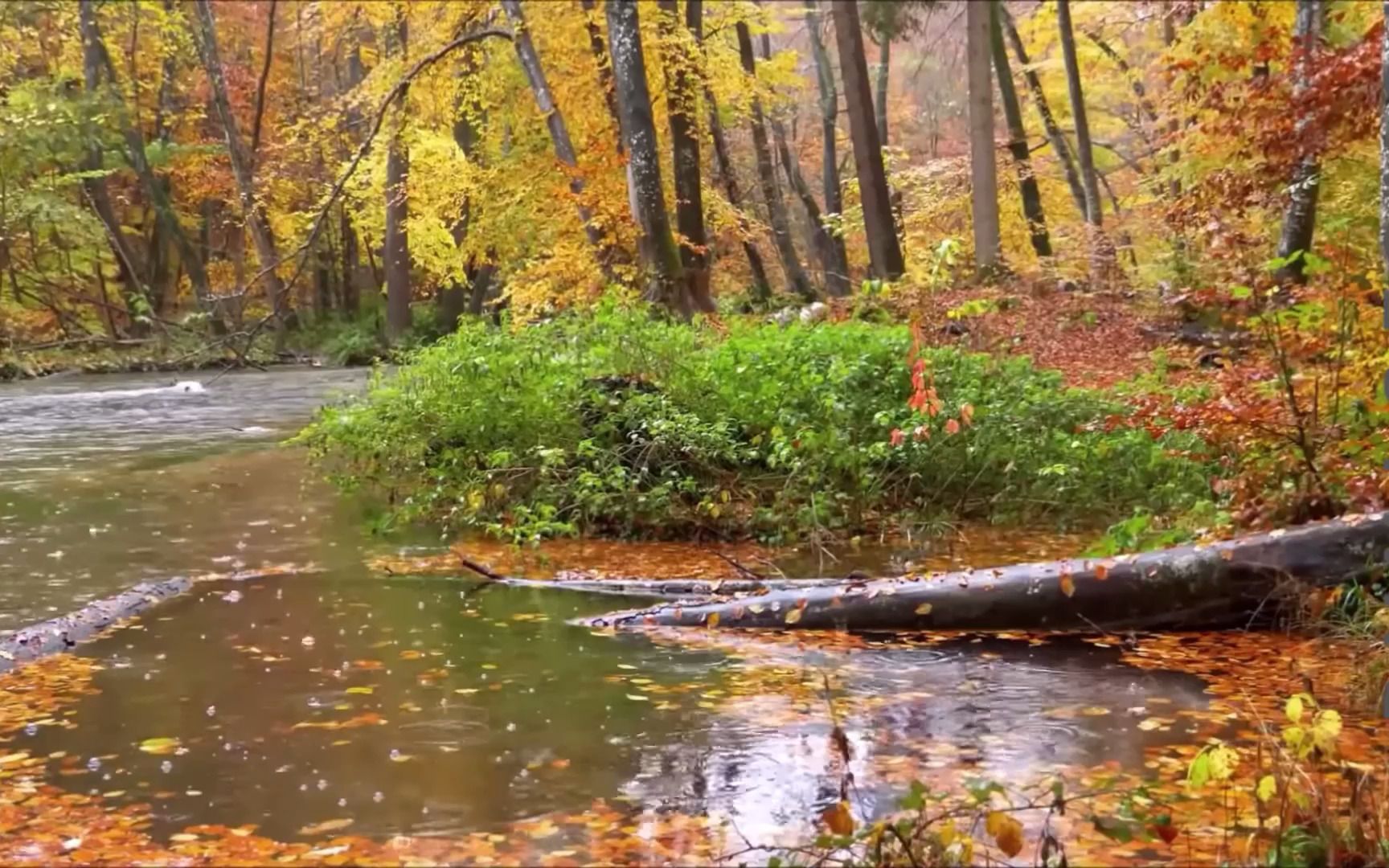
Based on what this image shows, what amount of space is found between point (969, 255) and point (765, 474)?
12.1 metres

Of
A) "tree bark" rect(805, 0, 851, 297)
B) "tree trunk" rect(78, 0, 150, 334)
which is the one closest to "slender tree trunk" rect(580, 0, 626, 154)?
"tree bark" rect(805, 0, 851, 297)

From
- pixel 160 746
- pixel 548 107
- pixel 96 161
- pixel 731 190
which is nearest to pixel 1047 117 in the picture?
pixel 731 190

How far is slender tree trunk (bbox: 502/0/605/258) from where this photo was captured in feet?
59.0

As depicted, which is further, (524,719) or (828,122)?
(828,122)

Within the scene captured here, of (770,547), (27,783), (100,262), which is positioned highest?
(100,262)

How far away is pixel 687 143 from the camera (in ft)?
57.6

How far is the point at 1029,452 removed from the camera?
32.3ft

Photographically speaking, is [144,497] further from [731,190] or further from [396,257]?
[396,257]

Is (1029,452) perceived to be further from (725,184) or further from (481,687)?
(725,184)

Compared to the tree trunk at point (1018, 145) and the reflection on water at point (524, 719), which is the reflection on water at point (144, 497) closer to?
the reflection on water at point (524, 719)

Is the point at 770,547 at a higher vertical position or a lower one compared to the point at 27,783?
lower

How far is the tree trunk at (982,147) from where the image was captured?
19.4m

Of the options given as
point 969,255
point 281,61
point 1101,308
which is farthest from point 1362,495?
point 281,61

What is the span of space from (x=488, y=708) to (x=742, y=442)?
4.67 metres
